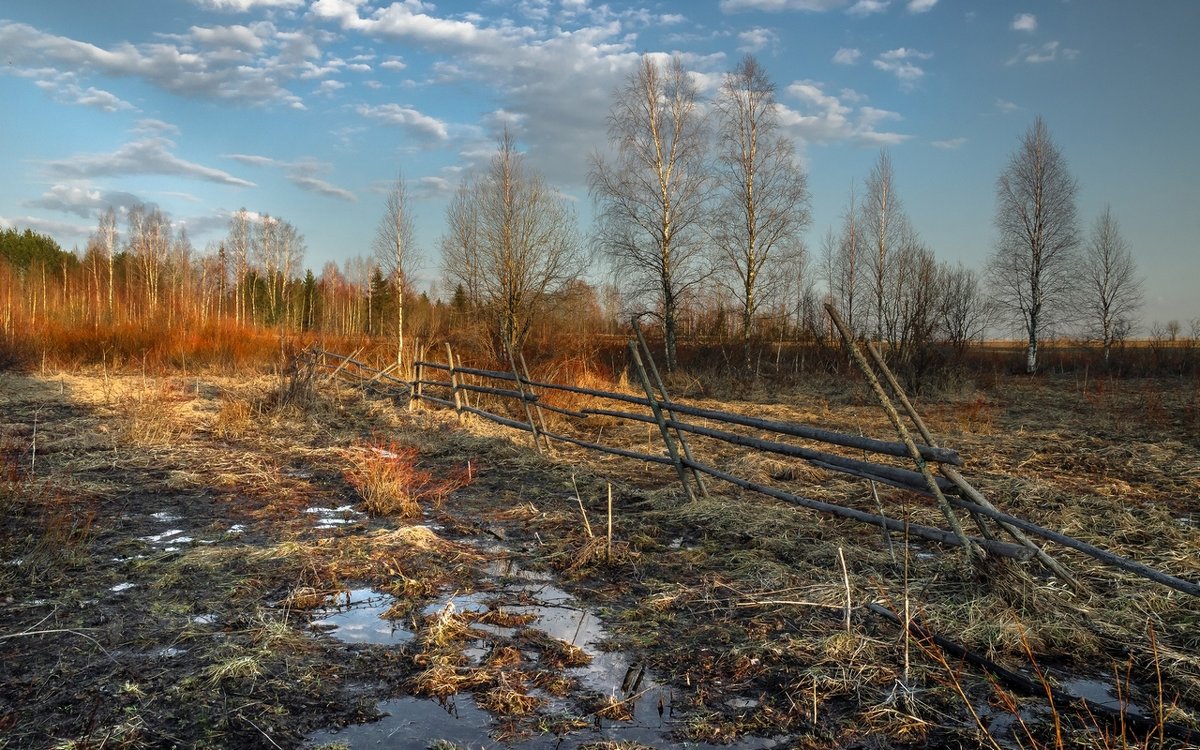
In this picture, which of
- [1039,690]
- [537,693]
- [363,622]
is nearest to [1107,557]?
[1039,690]

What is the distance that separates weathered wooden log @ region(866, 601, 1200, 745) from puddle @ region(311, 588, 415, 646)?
7.43 ft

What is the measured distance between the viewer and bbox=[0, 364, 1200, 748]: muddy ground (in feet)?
8.26

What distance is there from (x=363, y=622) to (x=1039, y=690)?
9.58 ft

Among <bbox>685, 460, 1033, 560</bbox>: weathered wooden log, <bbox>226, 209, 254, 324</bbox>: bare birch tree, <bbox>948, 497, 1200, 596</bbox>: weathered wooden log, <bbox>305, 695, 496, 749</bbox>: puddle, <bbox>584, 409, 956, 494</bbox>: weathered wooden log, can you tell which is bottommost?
<bbox>305, 695, 496, 749</bbox>: puddle

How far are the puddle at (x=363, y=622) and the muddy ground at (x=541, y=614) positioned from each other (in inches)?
0.6

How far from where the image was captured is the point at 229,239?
4728cm

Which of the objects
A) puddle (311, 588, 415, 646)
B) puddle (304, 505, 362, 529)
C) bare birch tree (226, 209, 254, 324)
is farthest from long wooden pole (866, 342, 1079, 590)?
bare birch tree (226, 209, 254, 324)

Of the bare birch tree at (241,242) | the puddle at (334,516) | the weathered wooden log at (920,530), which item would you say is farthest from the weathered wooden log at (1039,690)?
the bare birch tree at (241,242)

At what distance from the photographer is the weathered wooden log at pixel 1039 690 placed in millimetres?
2363

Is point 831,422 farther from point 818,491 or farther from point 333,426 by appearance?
point 333,426

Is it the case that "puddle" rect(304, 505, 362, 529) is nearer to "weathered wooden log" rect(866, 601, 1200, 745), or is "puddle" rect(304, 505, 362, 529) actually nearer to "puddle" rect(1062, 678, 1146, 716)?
"weathered wooden log" rect(866, 601, 1200, 745)

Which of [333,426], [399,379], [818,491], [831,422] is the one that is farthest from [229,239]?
[818,491]

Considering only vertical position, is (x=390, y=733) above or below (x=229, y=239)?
below

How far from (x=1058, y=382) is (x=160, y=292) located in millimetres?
43088
